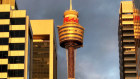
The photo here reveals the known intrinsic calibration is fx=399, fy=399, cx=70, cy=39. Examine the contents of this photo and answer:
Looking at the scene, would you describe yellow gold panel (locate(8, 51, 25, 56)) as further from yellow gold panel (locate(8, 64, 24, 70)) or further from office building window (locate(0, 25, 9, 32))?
office building window (locate(0, 25, 9, 32))

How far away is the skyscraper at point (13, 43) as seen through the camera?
368ft

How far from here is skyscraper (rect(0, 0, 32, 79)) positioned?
368 feet

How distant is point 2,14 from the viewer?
395ft

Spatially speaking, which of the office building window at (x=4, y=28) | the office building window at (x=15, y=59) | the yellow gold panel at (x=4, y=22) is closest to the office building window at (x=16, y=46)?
the office building window at (x=15, y=59)

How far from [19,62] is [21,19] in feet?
44.6

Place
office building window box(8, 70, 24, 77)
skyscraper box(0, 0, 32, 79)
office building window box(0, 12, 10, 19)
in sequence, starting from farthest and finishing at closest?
office building window box(0, 12, 10, 19) → skyscraper box(0, 0, 32, 79) → office building window box(8, 70, 24, 77)

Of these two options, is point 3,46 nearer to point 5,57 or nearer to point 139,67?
point 5,57

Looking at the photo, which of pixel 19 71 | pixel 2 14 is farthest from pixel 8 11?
pixel 19 71

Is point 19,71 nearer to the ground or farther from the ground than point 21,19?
nearer to the ground

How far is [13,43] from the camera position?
4547 inches

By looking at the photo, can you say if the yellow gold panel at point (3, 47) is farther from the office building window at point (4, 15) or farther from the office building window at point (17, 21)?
the office building window at point (4, 15)

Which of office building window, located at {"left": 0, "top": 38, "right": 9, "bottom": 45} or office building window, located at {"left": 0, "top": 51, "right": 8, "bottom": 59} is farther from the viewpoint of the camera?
office building window, located at {"left": 0, "top": 38, "right": 9, "bottom": 45}

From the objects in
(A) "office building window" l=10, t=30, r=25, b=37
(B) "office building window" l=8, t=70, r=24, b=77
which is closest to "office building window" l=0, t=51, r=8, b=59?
(B) "office building window" l=8, t=70, r=24, b=77

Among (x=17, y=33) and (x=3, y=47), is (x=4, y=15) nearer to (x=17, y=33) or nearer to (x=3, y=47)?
(x=17, y=33)
